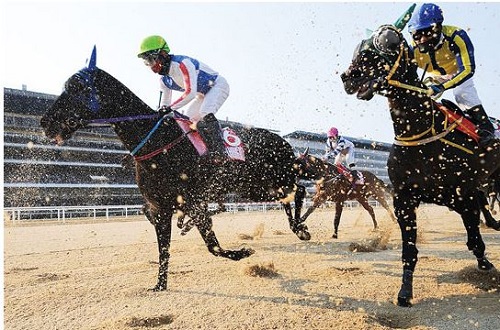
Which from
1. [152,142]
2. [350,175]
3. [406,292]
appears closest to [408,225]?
[406,292]

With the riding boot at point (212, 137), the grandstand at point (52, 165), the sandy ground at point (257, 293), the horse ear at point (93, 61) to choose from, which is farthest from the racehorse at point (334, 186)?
the grandstand at point (52, 165)

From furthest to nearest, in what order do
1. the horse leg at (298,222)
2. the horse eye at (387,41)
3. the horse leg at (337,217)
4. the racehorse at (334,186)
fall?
the horse leg at (337,217) < the racehorse at (334,186) < the horse leg at (298,222) < the horse eye at (387,41)

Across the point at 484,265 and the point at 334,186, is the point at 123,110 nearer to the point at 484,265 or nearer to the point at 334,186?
the point at 484,265

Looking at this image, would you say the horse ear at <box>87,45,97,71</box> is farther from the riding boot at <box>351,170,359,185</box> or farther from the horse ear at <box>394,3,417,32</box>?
the riding boot at <box>351,170,359,185</box>

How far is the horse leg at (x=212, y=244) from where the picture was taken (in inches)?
186

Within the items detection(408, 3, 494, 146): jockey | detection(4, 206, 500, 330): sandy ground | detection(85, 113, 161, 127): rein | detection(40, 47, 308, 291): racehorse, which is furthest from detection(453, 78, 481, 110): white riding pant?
detection(85, 113, 161, 127): rein

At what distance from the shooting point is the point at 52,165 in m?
36.0

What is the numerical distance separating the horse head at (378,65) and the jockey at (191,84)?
206 cm

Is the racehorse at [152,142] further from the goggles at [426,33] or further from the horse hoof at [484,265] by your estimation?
the goggles at [426,33]

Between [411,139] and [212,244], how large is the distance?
2302 mm

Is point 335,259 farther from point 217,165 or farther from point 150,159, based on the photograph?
point 150,159

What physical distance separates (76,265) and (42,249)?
2.76m

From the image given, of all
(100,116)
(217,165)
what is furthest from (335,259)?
(100,116)

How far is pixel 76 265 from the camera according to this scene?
621cm
